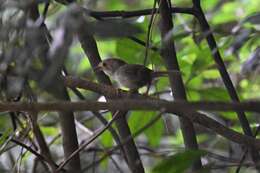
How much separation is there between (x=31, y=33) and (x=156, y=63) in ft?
2.95

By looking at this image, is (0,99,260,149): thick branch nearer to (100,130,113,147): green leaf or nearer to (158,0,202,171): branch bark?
(158,0,202,171): branch bark

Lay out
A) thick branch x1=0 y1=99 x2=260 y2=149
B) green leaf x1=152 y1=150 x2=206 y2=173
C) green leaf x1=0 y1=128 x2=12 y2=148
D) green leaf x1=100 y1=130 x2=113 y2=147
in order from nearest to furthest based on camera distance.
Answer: thick branch x1=0 y1=99 x2=260 y2=149 → green leaf x1=152 y1=150 x2=206 y2=173 → green leaf x1=0 y1=128 x2=12 y2=148 → green leaf x1=100 y1=130 x2=113 y2=147

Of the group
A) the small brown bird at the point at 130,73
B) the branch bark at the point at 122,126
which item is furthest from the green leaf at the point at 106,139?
the branch bark at the point at 122,126

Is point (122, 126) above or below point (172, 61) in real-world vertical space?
below

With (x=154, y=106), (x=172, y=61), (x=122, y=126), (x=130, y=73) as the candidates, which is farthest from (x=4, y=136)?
(x=130, y=73)

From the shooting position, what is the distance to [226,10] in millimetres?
3211

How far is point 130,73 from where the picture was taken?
214cm

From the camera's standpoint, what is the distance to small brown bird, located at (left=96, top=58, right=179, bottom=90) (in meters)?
1.95

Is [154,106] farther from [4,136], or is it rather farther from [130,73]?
[130,73]

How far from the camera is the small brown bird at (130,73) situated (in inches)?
76.9

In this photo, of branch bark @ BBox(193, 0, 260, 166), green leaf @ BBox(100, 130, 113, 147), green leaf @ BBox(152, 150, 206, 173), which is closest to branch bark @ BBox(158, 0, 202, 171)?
branch bark @ BBox(193, 0, 260, 166)

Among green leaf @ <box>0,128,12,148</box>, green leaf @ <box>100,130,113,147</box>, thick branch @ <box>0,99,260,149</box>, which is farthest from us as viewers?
green leaf @ <box>100,130,113,147</box>

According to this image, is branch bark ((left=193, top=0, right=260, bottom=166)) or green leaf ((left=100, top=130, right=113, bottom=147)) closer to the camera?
branch bark ((left=193, top=0, right=260, bottom=166))

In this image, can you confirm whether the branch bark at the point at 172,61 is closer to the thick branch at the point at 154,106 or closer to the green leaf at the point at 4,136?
the thick branch at the point at 154,106
